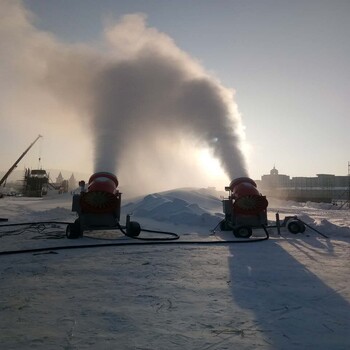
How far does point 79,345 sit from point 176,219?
1596 cm

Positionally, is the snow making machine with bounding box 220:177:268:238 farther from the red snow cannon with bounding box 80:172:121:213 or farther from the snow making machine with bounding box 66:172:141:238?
the red snow cannon with bounding box 80:172:121:213

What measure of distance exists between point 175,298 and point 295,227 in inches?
430

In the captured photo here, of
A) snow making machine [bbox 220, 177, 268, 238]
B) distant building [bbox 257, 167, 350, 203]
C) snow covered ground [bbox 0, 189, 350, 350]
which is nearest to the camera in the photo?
snow covered ground [bbox 0, 189, 350, 350]

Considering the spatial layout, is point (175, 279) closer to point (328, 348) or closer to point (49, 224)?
point (328, 348)

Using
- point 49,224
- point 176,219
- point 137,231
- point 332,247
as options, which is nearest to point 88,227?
point 137,231

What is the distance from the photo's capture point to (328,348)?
3906mm

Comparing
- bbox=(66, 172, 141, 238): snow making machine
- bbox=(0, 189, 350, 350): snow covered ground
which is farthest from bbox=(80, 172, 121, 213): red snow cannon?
bbox=(0, 189, 350, 350): snow covered ground

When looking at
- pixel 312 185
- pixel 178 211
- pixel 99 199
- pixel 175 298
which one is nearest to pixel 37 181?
pixel 178 211

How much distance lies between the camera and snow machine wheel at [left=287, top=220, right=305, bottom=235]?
14891 millimetres

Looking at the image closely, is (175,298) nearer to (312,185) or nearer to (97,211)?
(97,211)

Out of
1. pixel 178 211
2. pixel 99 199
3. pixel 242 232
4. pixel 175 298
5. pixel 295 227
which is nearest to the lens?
pixel 175 298

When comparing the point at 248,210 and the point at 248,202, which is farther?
the point at 248,202

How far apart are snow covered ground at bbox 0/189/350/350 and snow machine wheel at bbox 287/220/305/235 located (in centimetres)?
410

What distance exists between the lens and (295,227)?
14961 millimetres
